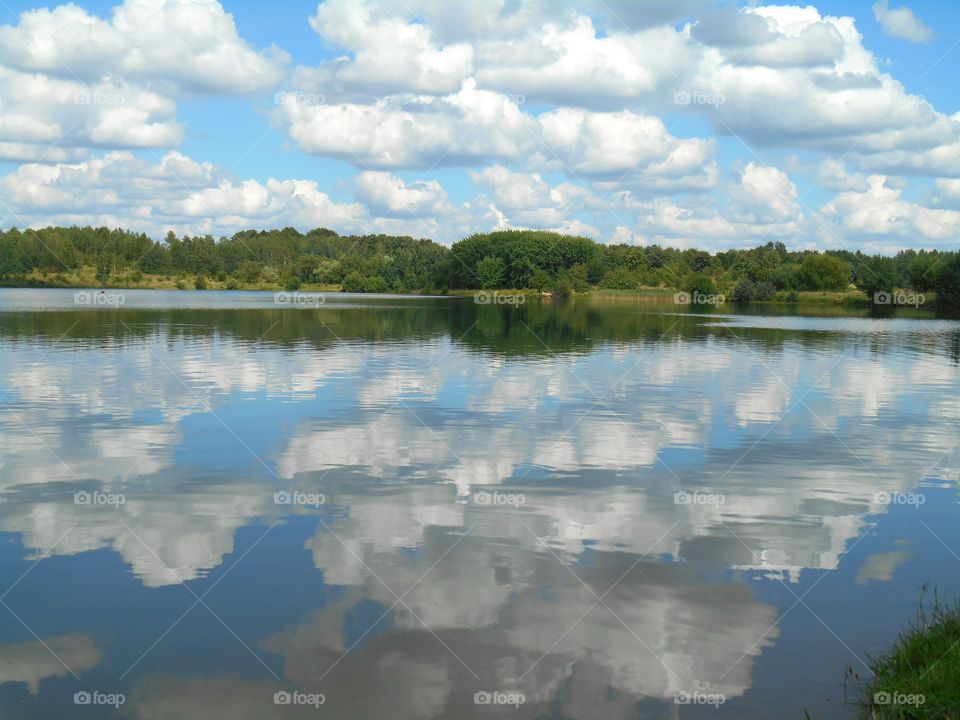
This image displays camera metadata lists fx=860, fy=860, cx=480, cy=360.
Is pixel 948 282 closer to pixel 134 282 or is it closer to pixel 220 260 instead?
pixel 220 260

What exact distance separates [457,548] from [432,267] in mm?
175384

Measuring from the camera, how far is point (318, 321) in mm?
66062

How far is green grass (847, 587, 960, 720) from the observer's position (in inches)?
278

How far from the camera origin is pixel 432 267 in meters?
185

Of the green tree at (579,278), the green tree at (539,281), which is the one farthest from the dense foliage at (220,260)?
the green tree at (579,278)

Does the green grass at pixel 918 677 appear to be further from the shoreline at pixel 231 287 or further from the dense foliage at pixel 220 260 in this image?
the dense foliage at pixel 220 260

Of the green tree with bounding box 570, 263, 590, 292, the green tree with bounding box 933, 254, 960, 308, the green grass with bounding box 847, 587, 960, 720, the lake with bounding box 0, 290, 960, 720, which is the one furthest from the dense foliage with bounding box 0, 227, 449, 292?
the green grass with bounding box 847, 587, 960, 720

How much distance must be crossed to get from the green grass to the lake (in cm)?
27

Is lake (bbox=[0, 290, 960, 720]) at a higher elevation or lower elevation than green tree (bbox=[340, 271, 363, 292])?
lower

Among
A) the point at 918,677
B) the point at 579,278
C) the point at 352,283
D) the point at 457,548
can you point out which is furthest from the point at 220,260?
the point at 918,677

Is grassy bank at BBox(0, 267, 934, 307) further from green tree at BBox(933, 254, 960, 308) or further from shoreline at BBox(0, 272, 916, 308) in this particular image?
green tree at BBox(933, 254, 960, 308)

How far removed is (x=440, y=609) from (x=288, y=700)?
2.29 metres

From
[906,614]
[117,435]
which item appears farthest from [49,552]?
Answer: [906,614]

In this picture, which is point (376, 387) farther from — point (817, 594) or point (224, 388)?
point (817, 594)
